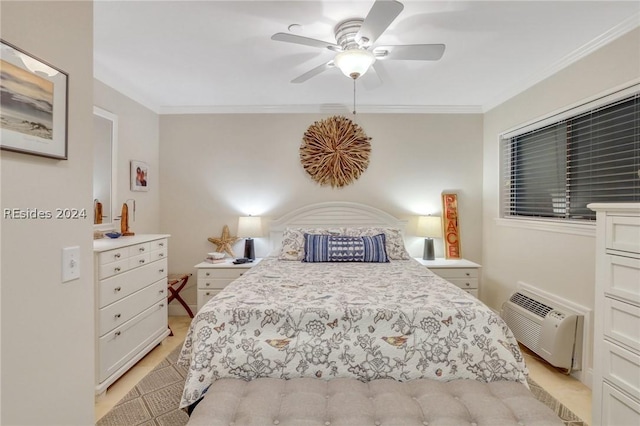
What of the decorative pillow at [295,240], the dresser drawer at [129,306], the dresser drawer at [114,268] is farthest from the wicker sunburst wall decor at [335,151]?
the dresser drawer at [114,268]

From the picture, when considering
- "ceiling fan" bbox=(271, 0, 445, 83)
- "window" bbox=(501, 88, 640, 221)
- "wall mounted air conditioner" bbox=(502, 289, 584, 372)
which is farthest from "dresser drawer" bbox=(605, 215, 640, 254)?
"ceiling fan" bbox=(271, 0, 445, 83)

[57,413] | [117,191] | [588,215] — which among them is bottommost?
[57,413]

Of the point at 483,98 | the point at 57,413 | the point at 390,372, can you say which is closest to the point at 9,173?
the point at 57,413

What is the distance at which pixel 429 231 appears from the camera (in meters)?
3.60

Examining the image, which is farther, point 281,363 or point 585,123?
point 585,123

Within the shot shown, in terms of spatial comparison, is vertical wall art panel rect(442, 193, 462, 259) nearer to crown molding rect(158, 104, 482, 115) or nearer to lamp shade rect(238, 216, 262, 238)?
crown molding rect(158, 104, 482, 115)

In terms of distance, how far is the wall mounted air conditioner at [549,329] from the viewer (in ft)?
7.86

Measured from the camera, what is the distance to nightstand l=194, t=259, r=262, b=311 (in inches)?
131

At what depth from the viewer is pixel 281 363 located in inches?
64.7

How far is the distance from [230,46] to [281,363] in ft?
7.26

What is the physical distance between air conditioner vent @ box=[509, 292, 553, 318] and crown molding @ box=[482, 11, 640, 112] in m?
1.96

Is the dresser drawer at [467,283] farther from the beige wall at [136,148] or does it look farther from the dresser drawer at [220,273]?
the beige wall at [136,148]

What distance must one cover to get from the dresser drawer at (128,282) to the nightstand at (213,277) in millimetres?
A: 409

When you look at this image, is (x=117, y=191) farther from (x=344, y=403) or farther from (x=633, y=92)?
(x=633, y=92)
